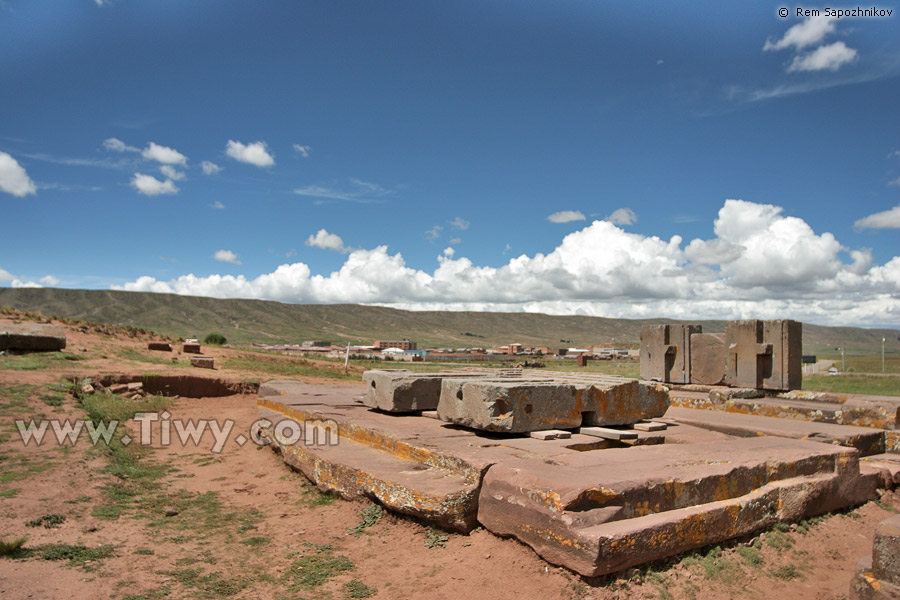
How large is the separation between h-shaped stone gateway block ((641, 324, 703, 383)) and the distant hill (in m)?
57.1

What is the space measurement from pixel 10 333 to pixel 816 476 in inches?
650

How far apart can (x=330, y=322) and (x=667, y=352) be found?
9767cm

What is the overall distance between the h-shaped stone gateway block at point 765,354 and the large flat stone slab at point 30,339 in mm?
15948

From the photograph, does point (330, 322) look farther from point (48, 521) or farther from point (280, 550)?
point (280, 550)

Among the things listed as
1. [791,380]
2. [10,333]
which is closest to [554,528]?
[791,380]

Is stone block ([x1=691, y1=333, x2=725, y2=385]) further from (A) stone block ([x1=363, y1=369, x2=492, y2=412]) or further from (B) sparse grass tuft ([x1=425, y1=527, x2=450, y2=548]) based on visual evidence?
(B) sparse grass tuft ([x1=425, y1=527, x2=450, y2=548])

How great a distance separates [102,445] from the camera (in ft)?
24.2

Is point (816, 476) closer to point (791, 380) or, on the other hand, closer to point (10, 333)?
point (791, 380)

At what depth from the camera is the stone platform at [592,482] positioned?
376cm

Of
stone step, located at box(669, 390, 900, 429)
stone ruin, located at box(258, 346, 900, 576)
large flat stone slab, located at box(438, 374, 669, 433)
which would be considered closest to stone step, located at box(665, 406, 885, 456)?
stone ruin, located at box(258, 346, 900, 576)

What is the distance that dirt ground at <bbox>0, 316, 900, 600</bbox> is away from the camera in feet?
12.2

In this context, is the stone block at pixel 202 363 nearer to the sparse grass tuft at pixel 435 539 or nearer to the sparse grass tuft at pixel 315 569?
the sparse grass tuft at pixel 315 569

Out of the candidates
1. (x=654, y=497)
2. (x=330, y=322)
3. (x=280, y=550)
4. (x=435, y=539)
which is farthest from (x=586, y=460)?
(x=330, y=322)

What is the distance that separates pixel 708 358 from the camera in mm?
11289
